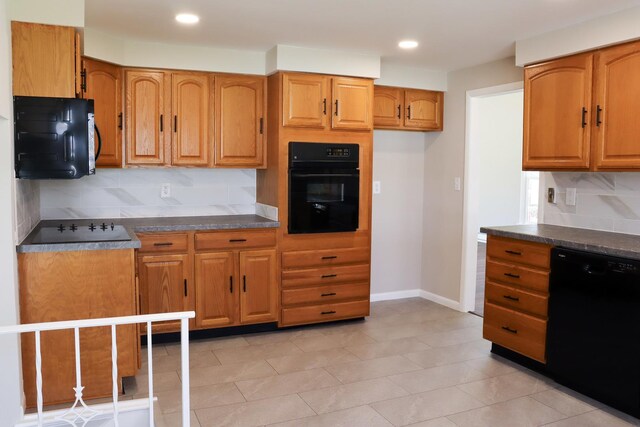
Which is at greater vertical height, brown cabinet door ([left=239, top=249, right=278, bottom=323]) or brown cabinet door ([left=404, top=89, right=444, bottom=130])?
brown cabinet door ([left=404, top=89, right=444, bottom=130])

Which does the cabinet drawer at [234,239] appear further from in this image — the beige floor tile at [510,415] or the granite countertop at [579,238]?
the beige floor tile at [510,415]

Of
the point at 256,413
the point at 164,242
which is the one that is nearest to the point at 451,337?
the point at 256,413

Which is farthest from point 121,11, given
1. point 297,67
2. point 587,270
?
point 587,270

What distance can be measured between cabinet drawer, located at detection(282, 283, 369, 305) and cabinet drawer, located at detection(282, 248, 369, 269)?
0.20 meters

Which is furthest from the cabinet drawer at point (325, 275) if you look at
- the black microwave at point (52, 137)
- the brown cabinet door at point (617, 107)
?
the brown cabinet door at point (617, 107)

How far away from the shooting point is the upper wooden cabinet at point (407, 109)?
4.88 meters

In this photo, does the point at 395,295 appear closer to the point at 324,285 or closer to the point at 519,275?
the point at 324,285

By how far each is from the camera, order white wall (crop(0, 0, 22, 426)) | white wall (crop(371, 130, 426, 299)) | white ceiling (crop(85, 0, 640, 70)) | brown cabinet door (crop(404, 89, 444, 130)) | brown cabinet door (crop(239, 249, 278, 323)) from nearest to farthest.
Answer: white wall (crop(0, 0, 22, 426)) → white ceiling (crop(85, 0, 640, 70)) → brown cabinet door (crop(239, 249, 278, 323)) → brown cabinet door (crop(404, 89, 444, 130)) → white wall (crop(371, 130, 426, 299))

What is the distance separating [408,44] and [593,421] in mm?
2777

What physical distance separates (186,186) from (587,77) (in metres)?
3.14

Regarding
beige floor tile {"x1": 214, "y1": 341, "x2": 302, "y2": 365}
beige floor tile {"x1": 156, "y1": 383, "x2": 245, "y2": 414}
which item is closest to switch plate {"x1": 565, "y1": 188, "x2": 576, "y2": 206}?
beige floor tile {"x1": 214, "y1": 341, "x2": 302, "y2": 365}

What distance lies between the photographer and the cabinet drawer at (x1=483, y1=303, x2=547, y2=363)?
11.1ft

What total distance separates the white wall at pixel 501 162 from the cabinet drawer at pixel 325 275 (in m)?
4.25

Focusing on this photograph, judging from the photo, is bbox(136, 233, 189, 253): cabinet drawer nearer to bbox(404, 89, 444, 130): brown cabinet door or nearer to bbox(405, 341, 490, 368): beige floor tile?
bbox(405, 341, 490, 368): beige floor tile
